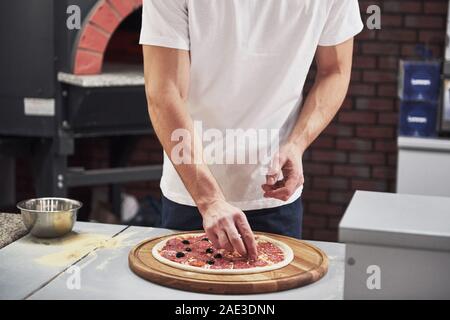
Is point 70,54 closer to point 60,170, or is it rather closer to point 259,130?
point 60,170

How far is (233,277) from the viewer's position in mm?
1644

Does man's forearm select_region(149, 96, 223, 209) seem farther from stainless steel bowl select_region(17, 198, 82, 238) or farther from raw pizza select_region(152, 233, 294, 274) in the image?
stainless steel bowl select_region(17, 198, 82, 238)

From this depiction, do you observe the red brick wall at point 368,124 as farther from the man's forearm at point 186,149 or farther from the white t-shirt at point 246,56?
the man's forearm at point 186,149

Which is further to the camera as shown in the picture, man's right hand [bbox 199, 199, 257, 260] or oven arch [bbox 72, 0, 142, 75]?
oven arch [bbox 72, 0, 142, 75]

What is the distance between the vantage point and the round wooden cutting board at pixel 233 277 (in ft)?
5.27

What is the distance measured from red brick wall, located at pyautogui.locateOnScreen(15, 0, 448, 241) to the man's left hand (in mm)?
2386

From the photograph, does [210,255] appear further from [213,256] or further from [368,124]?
[368,124]

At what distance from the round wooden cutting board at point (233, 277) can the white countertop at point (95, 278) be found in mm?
13

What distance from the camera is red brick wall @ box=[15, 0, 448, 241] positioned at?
163 inches

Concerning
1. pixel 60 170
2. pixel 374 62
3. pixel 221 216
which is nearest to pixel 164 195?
pixel 221 216

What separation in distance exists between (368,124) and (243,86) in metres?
2.35

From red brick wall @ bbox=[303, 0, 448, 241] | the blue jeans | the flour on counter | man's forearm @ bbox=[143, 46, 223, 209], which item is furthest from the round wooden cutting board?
red brick wall @ bbox=[303, 0, 448, 241]

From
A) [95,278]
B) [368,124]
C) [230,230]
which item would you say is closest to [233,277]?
[230,230]

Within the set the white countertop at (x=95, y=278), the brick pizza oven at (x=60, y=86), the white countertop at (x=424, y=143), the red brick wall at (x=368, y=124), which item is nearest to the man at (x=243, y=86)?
the white countertop at (x=95, y=278)
